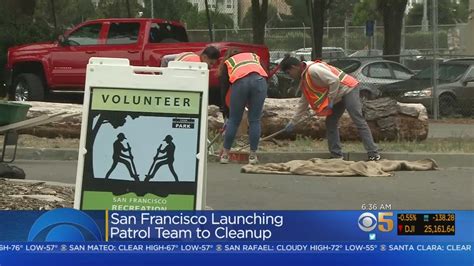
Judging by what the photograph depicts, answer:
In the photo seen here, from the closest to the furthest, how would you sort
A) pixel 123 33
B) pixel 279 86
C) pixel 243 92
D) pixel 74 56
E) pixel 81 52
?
pixel 243 92 < pixel 81 52 < pixel 74 56 < pixel 123 33 < pixel 279 86

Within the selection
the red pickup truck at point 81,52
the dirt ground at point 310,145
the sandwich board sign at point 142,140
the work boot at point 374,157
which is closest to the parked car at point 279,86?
the red pickup truck at point 81,52

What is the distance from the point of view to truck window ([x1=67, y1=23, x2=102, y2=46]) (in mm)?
17922

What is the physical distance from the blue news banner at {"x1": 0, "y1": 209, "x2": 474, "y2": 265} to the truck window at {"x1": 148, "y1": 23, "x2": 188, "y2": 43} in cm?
1292

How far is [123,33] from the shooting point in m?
17.9

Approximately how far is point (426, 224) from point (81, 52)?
538 inches

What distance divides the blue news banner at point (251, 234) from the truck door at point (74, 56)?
512 inches

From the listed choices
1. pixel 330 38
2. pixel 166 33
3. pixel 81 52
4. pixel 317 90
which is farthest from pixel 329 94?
pixel 330 38

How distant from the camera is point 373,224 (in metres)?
4.81

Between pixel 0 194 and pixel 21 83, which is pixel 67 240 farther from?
pixel 21 83

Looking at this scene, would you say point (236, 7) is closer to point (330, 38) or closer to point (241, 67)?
point (330, 38)

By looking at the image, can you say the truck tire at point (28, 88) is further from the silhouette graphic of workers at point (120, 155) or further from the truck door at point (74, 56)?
the silhouette graphic of workers at point (120, 155)

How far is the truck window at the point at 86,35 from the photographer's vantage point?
58.8ft

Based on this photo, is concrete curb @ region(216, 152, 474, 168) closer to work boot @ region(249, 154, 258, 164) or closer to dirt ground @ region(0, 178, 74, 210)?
work boot @ region(249, 154, 258, 164)

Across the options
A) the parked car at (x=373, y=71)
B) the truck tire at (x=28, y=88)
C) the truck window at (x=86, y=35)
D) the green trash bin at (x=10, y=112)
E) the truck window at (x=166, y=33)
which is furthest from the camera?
the parked car at (x=373, y=71)
